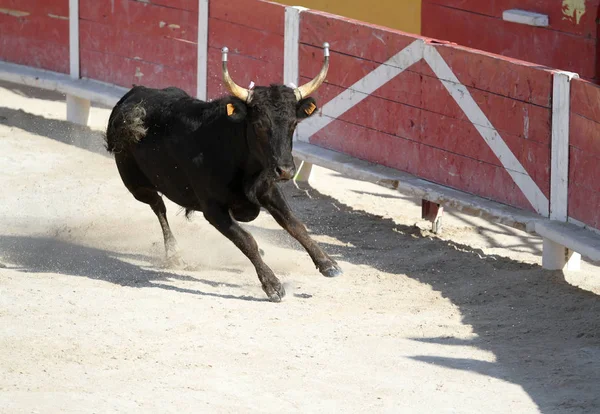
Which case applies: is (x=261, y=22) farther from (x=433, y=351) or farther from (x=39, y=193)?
(x=433, y=351)

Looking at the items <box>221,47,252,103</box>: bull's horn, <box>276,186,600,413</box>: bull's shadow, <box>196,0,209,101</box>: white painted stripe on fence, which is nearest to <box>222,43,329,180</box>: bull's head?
<box>221,47,252,103</box>: bull's horn

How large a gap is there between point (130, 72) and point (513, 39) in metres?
3.88

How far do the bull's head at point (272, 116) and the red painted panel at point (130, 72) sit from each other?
153 inches

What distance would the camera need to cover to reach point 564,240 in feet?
23.8

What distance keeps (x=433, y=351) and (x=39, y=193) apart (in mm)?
4438

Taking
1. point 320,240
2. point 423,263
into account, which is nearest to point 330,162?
point 320,240

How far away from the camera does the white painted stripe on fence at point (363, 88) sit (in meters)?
8.65

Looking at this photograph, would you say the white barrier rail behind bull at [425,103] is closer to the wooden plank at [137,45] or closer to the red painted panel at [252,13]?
the red painted panel at [252,13]

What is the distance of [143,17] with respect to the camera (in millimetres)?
11320

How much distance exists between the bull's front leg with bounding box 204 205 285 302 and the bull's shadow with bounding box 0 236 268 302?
0.10m

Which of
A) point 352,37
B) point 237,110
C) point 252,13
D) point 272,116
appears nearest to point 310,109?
point 272,116

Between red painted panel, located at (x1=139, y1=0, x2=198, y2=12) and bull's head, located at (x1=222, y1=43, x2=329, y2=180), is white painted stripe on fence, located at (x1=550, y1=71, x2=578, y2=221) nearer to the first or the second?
bull's head, located at (x1=222, y1=43, x2=329, y2=180)

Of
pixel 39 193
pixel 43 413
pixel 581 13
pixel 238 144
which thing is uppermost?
pixel 581 13

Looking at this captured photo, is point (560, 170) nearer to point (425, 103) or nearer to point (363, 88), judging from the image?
point (425, 103)
